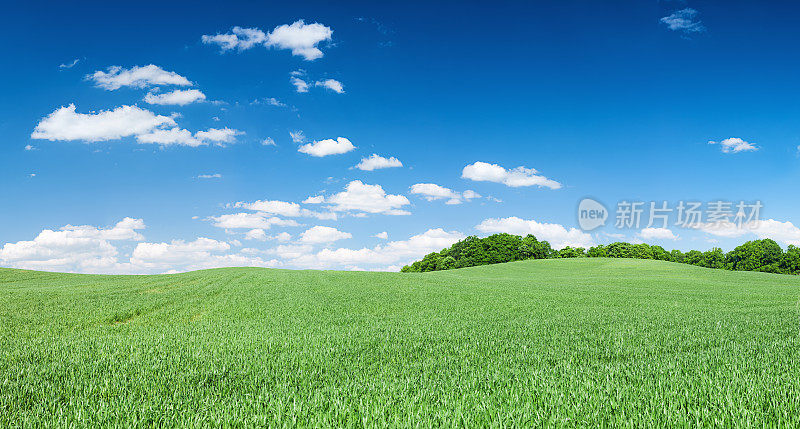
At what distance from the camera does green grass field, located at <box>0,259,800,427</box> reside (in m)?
5.14

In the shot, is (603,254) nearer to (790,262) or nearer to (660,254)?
(660,254)

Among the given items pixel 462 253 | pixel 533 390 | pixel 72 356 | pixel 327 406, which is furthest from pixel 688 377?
pixel 462 253

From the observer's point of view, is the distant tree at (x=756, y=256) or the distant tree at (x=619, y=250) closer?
the distant tree at (x=756, y=256)

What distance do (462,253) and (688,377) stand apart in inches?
4106

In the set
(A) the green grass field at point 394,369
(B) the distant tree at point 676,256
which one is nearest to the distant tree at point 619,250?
→ (B) the distant tree at point 676,256

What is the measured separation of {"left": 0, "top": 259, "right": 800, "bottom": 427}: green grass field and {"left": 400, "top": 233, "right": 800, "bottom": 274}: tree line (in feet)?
305

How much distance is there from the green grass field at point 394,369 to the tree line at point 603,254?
93018 millimetres

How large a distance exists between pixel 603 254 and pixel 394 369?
128 m

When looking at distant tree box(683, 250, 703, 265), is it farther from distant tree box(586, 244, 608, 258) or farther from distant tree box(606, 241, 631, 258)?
distant tree box(586, 244, 608, 258)

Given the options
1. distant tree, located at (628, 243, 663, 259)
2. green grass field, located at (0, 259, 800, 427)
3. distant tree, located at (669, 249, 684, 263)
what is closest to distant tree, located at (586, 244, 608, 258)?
distant tree, located at (628, 243, 663, 259)

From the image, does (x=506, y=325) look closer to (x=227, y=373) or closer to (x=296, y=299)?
(x=227, y=373)

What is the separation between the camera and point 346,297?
19.6 metres

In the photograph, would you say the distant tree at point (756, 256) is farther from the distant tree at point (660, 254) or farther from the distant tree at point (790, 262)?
the distant tree at point (660, 254)

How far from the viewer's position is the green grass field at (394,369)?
5137 mm
